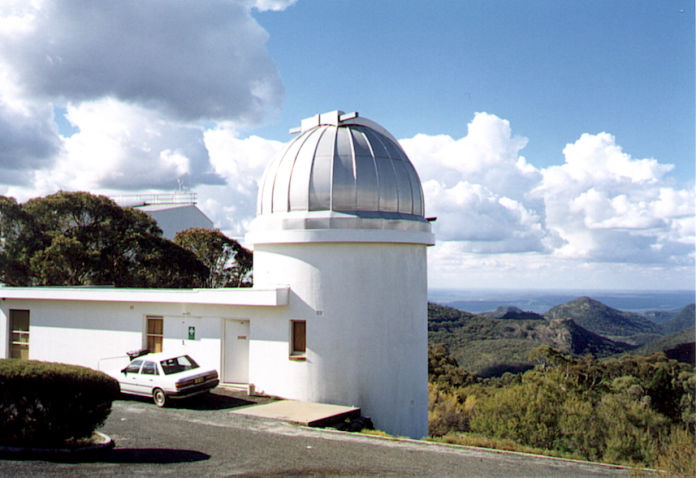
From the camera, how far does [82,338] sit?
58.1 feet

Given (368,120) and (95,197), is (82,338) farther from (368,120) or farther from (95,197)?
(95,197)

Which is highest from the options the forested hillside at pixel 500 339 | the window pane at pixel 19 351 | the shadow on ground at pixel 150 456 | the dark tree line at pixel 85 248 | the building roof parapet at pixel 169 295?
the dark tree line at pixel 85 248

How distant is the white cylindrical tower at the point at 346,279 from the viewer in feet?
46.2

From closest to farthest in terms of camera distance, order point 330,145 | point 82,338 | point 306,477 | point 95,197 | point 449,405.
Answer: point 306,477, point 330,145, point 82,338, point 449,405, point 95,197

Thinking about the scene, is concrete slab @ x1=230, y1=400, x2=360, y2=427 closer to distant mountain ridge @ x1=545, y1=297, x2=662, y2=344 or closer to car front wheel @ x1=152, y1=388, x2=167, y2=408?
car front wheel @ x1=152, y1=388, x2=167, y2=408

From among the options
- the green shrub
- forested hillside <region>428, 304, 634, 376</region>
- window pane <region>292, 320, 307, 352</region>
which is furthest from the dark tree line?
forested hillside <region>428, 304, 634, 376</region>

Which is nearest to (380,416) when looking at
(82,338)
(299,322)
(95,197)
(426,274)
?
(299,322)

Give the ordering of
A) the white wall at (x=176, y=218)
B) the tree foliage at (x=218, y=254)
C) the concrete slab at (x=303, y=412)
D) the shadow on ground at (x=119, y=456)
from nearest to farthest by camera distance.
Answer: the shadow on ground at (x=119, y=456) < the concrete slab at (x=303, y=412) < the tree foliage at (x=218, y=254) < the white wall at (x=176, y=218)

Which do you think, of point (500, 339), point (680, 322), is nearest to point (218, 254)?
point (500, 339)

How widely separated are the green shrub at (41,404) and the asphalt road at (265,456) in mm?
558

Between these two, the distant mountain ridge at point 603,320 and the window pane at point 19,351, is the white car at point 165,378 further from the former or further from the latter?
the distant mountain ridge at point 603,320

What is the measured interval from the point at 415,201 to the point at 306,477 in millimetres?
9162

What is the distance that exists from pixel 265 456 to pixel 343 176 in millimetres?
7584

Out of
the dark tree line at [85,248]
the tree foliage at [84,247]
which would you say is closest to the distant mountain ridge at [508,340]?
the dark tree line at [85,248]
